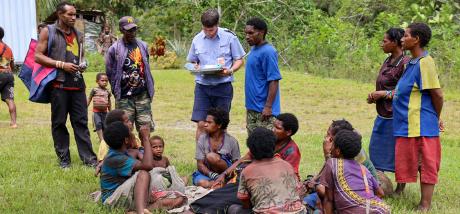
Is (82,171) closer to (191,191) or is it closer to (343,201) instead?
(191,191)

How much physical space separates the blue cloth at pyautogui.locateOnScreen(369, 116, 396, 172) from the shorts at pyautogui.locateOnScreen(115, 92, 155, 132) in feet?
8.15

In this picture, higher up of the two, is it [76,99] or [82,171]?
[76,99]

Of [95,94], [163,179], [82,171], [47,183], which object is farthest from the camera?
[95,94]

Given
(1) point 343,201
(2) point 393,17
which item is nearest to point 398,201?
(1) point 343,201

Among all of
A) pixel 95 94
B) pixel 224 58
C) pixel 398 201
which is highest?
pixel 224 58

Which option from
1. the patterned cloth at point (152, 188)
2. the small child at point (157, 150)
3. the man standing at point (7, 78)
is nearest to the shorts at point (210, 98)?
the small child at point (157, 150)

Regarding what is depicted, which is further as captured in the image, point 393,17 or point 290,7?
point 290,7

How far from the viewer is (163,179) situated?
5.82m

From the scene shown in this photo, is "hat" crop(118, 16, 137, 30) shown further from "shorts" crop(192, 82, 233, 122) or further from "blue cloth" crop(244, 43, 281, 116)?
"blue cloth" crop(244, 43, 281, 116)

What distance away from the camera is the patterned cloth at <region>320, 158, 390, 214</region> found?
4773 millimetres

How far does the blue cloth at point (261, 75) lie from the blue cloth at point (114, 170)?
1.60 metres

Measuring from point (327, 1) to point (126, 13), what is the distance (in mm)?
9012

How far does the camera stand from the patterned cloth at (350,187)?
477 centimetres

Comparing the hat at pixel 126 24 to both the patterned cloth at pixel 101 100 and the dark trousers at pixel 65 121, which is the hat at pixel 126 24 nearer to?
the dark trousers at pixel 65 121
